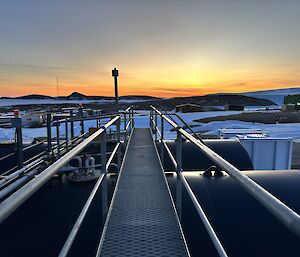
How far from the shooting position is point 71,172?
4.23 meters

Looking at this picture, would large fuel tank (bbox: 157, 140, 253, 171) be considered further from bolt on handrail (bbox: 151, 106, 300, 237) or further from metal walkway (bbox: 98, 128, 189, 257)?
bolt on handrail (bbox: 151, 106, 300, 237)

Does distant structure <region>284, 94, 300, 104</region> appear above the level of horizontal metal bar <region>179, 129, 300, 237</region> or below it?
above

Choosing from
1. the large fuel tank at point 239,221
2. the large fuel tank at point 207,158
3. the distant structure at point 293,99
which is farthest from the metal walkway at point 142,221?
the distant structure at point 293,99

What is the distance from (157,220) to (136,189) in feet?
2.76

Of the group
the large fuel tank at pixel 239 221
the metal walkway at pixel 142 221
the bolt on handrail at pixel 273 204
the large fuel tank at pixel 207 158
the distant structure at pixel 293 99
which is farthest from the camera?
the distant structure at pixel 293 99

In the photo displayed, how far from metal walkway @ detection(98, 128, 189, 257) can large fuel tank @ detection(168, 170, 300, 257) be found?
0.98ft

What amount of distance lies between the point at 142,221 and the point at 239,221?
3.64 ft

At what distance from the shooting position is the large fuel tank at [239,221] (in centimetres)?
263

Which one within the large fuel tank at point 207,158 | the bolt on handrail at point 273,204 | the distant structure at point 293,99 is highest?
the distant structure at point 293,99

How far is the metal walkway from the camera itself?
2201 millimetres

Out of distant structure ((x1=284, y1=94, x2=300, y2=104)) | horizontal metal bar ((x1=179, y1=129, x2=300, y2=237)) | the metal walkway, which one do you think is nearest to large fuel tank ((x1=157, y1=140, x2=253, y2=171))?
the metal walkway

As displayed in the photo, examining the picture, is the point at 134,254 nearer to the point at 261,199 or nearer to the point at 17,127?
the point at 261,199

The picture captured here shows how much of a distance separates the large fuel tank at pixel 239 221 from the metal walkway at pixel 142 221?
30 centimetres

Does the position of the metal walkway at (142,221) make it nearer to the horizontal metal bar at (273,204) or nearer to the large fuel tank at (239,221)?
the large fuel tank at (239,221)
